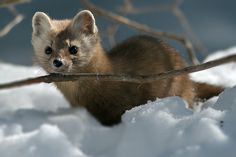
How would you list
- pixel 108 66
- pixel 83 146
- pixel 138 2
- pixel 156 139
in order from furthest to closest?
1. pixel 138 2
2. pixel 108 66
3. pixel 83 146
4. pixel 156 139

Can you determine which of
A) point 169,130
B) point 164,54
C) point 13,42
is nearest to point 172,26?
point 13,42

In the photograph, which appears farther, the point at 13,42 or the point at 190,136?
the point at 13,42

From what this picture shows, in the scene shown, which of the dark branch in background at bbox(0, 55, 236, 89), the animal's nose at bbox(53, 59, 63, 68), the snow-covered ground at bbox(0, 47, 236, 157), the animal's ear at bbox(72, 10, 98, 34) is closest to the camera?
the snow-covered ground at bbox(0, 47, 236, 157)

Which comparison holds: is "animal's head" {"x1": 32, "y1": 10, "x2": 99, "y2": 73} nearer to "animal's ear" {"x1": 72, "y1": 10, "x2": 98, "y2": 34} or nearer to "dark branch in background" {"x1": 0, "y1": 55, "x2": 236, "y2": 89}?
"animal's ear" {"x1": 72, "y1": 10, "x2": 98, "y2": 34}

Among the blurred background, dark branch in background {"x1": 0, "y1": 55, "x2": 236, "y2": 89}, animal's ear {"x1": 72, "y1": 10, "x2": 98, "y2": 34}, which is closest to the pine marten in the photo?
animal's ear {"x1": 72, "y1": 10, "x2": 98, "y2": 34}

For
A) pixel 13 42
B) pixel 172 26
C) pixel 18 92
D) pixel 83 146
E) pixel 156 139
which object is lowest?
pixel 13 42

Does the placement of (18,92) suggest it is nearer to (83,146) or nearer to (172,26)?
(83,146)

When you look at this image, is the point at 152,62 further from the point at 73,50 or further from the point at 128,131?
the point at 128,131

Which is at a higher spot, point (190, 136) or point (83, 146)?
point (190, 136)
